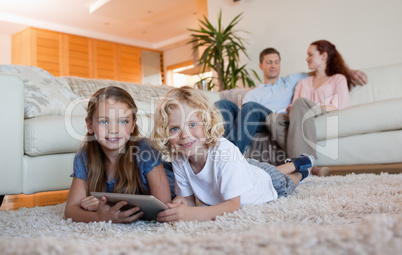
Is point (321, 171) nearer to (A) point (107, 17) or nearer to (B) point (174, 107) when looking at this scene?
(B) point (174, 107)

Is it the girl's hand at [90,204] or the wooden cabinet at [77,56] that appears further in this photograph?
the wooden cabinet at [77,56]

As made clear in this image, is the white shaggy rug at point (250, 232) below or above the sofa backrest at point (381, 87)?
below

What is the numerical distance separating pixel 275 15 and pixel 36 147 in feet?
10.0

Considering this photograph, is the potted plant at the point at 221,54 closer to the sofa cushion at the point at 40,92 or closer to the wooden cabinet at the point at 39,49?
the sofa cushion at the point at 40,92

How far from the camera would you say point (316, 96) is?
2.68 metres

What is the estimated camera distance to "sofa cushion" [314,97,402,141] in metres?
2.11

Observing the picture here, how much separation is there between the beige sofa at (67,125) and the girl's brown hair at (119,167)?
1.96 ft

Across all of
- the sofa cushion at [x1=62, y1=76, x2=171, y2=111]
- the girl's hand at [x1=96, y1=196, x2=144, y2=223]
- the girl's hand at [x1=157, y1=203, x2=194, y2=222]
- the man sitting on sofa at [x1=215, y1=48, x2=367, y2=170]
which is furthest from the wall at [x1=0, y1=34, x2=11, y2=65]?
the girl's hand at [x1=157, y1=203, x2=194, y2=222]

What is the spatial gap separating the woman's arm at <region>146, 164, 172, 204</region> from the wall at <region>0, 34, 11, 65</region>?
7199 mm

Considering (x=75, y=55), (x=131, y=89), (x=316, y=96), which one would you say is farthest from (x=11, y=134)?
(x=75, y=55)

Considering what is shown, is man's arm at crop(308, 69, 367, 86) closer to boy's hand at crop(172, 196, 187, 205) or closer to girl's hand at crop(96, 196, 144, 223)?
boy's hand at crop(172, 196, 187, 205)

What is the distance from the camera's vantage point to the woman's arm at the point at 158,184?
112cm

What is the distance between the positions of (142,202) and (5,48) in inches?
298

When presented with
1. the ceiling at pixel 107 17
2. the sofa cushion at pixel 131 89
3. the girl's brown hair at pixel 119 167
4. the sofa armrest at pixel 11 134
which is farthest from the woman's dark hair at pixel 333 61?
the ceiling at pixel 107 17
